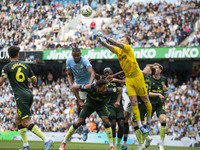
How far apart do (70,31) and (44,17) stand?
11.4 ft

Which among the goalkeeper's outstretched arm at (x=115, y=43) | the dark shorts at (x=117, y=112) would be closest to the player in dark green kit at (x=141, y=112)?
the dark shorts at (x=117, y=112)

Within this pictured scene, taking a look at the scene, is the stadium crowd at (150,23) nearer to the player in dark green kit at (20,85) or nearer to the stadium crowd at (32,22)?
the stadium crowd at (32,22)

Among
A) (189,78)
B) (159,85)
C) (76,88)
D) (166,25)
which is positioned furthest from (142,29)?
(76,88)

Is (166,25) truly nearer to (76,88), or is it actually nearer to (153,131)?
(153,131)

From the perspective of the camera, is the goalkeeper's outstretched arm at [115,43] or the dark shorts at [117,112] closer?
the goalkeeper's outstretched arm at [115,43]

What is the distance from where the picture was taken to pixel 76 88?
1082cm

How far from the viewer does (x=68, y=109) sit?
2727 centimetres

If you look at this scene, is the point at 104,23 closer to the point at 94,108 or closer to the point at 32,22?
the point at 32,22

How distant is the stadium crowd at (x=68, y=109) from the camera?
23.4 metres

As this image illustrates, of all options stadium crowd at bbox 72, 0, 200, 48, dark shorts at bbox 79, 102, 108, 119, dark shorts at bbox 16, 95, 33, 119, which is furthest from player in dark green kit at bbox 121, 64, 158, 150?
stadium crowd at bbox 72, 0, 200, 48

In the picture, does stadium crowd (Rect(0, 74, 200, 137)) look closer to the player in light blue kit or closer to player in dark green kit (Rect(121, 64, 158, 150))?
player in dark green kit (Rect(121, 64, 158, 150))

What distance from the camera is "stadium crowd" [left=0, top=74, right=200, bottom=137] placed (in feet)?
76.8

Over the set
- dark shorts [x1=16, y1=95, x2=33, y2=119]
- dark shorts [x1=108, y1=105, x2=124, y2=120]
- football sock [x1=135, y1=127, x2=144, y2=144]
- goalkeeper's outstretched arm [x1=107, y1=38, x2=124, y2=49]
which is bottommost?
football sock [x1=135, y1=127, x2=144, y2=144]

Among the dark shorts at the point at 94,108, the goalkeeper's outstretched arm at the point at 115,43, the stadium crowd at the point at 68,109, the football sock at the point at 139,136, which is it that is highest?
the goalkeeper's outstretched arm at the point at 115,43
